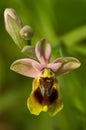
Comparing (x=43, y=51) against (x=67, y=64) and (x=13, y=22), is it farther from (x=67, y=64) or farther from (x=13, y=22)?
(x=13, y=22)

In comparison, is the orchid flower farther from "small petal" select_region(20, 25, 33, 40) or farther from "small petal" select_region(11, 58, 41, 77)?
"small petal" select_region(20, 25, 33, 40)

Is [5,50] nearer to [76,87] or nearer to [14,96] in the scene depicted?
[14,96]

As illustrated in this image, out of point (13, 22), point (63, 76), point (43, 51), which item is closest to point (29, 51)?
point (43, 51)

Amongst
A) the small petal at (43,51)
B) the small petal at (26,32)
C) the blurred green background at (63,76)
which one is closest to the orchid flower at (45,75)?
the small petal at (43,51)

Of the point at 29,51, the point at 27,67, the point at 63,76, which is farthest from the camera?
the point at 63,76

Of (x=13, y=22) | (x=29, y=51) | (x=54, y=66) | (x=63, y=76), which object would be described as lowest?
(x=63, y=76)

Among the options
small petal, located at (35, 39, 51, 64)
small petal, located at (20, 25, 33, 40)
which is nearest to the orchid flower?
small petal, located at (35, 39, 51, 64)

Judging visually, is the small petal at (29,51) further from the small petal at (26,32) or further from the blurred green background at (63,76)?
the blurred green background at (63,76)
